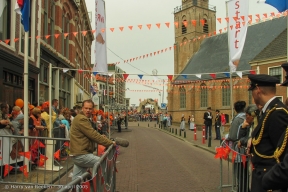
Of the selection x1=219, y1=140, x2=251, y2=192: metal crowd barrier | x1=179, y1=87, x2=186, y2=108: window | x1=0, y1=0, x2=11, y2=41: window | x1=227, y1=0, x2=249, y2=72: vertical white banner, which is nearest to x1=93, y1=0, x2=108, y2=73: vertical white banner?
x1=0, y1=0, x2=11, y2=41: window

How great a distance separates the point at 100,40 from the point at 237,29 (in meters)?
4.79

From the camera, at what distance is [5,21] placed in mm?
11641

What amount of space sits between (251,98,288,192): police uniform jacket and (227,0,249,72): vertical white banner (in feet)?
23.8

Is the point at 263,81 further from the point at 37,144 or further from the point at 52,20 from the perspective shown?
the point at 52,20

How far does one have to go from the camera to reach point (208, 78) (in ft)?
155

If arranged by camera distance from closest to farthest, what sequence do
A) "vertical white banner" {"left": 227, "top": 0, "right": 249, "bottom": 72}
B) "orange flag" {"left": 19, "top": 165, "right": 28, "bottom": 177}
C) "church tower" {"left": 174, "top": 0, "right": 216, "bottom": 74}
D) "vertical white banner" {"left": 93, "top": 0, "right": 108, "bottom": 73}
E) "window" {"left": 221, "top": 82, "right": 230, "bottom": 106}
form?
"orange flag" {"left": 19, "top": 165, "right": 28, "bottom": 177}
"vertical white banner" {"left": 227, "top": 0, "right": 249, "bottom": 72}
"vertical white banner" {"left": 93, "top": 0, "right": 108, "bottom": 73}
"window" {"left": 221, "top": 82, "right": 230, "bottom": 106}
"church tower" {"left": 174, "top": 0, "right": 216, "bottom": 74}

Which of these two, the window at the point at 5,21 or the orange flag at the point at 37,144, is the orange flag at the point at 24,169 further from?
the window at the point at 5,21

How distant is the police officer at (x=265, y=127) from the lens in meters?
2.94

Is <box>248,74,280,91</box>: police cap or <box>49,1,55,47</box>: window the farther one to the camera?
<box>49,1,55,47</box>: window

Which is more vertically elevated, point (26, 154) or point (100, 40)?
point (100, 40)

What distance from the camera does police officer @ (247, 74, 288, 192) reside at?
2939mm

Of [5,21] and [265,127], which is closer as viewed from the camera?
[265,127]

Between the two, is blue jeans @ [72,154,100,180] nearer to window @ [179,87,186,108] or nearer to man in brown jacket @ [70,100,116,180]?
man in brown jacket @ [70,100,116,180]

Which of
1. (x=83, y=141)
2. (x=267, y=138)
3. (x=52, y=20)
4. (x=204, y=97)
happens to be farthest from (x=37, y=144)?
(x=204, y=97)
